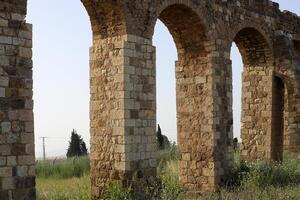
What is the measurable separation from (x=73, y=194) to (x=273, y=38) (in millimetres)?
7965

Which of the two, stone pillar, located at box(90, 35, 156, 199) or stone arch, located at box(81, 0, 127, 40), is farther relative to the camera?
stone arch, located at box(81, 0, 127, 40)

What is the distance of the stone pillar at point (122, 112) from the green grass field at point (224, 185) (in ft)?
1.29

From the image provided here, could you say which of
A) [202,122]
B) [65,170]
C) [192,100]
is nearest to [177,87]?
[192,100]

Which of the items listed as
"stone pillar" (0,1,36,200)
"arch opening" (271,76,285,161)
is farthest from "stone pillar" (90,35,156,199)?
"arch opening" (271,76,285,161)

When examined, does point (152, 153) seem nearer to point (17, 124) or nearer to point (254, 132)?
point (17, 124)

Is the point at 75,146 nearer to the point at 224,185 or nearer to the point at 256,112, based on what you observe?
the point at 256,112

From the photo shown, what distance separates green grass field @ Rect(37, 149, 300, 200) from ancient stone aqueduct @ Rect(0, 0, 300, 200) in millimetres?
380

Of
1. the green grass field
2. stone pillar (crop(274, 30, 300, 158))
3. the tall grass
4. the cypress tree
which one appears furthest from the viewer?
Result: the cypress tree

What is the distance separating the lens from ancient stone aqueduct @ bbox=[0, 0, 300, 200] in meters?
7.36

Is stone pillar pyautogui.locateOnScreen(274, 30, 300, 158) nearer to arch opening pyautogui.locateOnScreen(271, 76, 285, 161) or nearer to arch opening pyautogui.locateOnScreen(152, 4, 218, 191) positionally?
arch opening pyautogui.locateOnScreen(271, 76, 285, 161)

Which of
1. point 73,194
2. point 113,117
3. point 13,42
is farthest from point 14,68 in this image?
point 73,194

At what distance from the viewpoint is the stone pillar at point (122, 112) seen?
912cm

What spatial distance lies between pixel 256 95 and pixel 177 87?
3452mm

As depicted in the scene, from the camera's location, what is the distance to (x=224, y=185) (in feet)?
37.2
